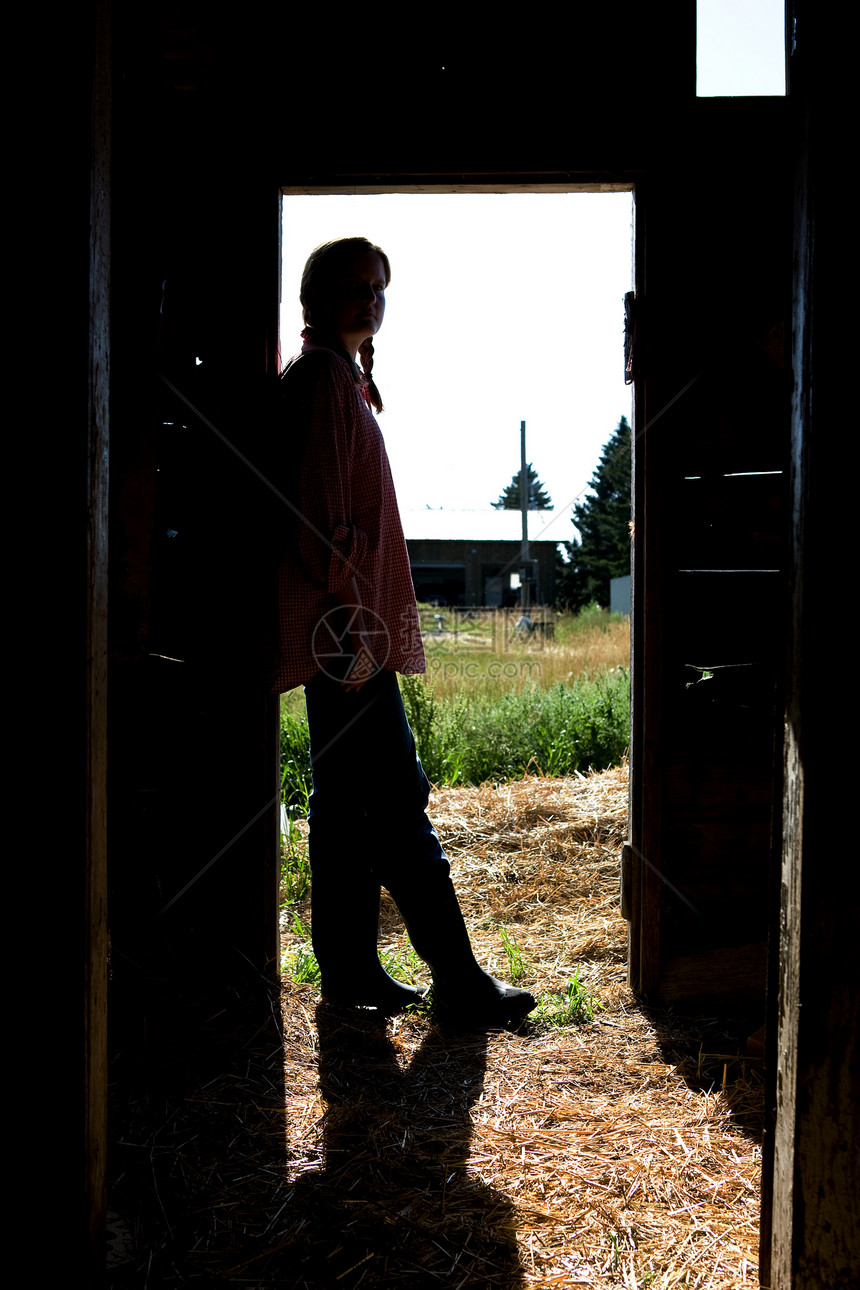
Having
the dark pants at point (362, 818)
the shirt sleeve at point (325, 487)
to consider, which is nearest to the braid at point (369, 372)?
the shirt sleeve at point (325, 487)

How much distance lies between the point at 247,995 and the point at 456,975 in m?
0.61

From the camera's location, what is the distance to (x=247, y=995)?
2529 mm

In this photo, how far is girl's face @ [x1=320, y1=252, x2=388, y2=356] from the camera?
2.34 metres

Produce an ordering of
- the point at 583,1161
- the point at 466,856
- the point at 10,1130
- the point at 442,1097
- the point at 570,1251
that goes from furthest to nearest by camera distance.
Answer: the point at 466,856, the point at 442,1097, the point at 583,1161, the point at 570,1251, the point at 10,1130

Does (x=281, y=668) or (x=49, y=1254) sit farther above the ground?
(x=281, y=668)

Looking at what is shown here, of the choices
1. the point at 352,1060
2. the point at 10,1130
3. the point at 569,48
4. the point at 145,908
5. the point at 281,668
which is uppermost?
the point at 569,48

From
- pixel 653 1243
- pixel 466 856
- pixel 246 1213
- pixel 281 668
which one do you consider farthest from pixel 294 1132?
pixel 466 856

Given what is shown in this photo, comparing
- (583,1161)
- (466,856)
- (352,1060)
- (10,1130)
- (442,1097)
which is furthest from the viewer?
(466,856)

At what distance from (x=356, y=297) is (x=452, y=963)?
6.05ft

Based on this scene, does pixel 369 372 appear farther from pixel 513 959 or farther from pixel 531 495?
pixel 531 495

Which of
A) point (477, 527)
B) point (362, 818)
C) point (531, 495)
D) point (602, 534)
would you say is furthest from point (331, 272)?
point (531, 495)

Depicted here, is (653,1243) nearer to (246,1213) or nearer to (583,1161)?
(583,1161)

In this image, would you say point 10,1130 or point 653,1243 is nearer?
point 10,1130

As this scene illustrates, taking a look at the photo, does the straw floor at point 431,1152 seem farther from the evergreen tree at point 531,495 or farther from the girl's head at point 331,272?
the evergreen tree at point 531,495
